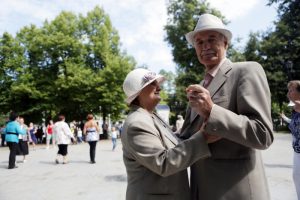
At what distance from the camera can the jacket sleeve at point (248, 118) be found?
5.97 ft

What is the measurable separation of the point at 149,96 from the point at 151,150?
693mm

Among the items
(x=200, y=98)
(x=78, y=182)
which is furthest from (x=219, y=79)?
(x=78, y=182)

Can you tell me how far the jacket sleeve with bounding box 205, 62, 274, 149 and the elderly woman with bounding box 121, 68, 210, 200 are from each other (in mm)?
239

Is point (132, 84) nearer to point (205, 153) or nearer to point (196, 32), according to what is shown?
point (196, 32)

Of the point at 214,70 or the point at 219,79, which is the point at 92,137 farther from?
the point at 219,79

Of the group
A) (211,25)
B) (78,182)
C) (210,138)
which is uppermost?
(211,25)

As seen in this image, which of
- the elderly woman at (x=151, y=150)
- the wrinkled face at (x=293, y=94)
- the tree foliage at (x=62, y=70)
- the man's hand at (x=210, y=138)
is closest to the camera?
the man's hand at (x=210, y=138)

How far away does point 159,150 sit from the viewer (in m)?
2.25

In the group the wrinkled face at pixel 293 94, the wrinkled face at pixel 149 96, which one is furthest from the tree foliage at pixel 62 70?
the wrinkled face at pixel 149 96

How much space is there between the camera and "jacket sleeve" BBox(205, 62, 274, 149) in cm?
182

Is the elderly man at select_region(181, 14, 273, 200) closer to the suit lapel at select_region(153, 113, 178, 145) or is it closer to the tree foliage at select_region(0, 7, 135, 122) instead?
the suit lapel at select_region(153, 113, 178, 145)

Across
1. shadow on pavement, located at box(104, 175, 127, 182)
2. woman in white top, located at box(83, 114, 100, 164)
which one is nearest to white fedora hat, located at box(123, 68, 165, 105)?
shadow on pavement, located at box(104, 175, 127, 182)

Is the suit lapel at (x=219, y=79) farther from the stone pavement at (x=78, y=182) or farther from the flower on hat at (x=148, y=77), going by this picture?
the stone pavement at (x=78, y=182)

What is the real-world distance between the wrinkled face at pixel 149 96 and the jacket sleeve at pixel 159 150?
1.24 ft
